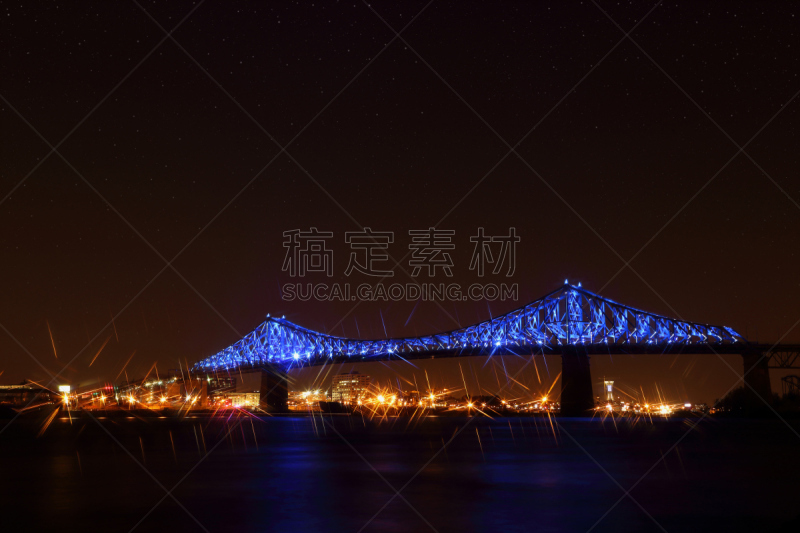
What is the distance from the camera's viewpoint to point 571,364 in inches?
3440

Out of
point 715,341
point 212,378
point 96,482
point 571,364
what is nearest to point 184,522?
point 96,482

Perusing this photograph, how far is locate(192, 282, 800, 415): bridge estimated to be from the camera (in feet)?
284

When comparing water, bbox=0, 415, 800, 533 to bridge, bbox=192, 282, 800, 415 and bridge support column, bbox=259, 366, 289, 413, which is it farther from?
bridge support column, bbox=259, 366, 289, 413

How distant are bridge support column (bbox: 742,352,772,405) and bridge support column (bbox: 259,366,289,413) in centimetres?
5794

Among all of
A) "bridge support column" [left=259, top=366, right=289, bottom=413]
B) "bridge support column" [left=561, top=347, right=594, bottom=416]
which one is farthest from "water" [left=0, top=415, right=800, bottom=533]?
"bridge support column" [left=259, top=366, right=289, bottom=413]

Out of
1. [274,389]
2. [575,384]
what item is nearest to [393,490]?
[575,384]

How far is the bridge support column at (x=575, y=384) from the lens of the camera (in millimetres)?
85375

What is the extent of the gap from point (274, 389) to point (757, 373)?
208ft

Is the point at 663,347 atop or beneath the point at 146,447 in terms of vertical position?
atop

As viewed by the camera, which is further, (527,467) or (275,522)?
(527,467)

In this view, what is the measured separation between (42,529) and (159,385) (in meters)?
145

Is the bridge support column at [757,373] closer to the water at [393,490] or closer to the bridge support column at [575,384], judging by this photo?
the bridge support column at [575,384]

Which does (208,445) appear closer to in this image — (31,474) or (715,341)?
(31,474)

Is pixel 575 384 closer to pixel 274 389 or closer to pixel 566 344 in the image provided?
pixel 566 344
